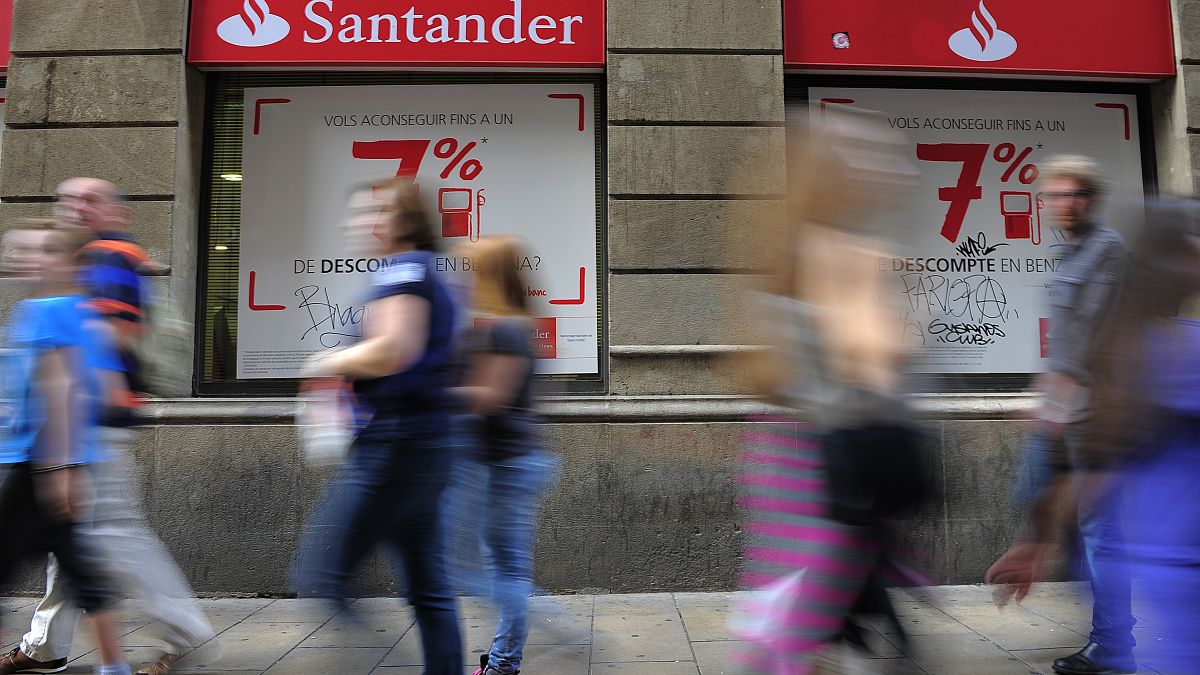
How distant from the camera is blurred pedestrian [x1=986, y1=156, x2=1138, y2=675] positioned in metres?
3.46

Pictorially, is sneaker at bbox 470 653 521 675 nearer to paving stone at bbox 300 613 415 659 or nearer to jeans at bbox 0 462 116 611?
paving stone at bbox 300 613 415 659

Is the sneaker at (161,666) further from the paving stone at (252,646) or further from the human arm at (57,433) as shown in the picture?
the human arm at (57,433)

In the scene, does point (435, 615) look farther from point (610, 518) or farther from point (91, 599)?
point (610, 518)

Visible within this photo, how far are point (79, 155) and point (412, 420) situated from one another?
14.6 feet

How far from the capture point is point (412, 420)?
2.75 metres

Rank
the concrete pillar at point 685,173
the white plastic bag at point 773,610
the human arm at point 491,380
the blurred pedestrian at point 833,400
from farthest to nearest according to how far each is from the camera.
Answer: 1. the concrete pillar at point 685,173
2. the human arm at point 491,380
3. the white plastic bag at point 773,610
4. the blurred pedestrian at point 833,400

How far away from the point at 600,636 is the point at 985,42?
482cm

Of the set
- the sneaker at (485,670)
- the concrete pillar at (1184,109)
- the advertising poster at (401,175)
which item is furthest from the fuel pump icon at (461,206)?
the concrete pillar at (1184,109)

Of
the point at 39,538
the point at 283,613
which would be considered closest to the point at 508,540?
the point at 39,538

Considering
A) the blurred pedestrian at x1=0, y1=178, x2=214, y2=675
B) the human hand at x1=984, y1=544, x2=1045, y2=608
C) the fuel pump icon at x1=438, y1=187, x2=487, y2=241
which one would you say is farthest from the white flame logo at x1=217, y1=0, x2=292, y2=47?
the human hand at x1=984, y1=544, x2=1045, y2=608

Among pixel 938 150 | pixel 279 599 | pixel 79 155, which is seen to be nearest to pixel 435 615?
pixel 279 599

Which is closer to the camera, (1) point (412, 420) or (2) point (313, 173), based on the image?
(1) point (412, 420)

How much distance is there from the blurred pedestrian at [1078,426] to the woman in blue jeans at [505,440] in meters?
1.98

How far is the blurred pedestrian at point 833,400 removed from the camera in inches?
82.4
